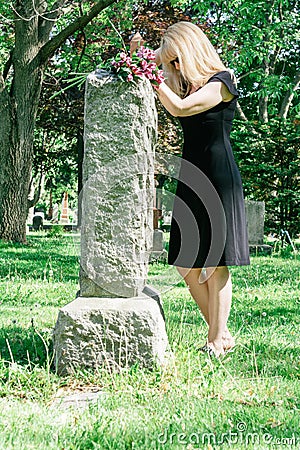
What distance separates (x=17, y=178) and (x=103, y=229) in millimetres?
8485

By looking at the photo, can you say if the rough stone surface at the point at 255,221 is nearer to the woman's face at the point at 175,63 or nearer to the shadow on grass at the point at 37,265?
the shadow on grass at the point at 37,265

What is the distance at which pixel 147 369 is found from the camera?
3342 millimetres

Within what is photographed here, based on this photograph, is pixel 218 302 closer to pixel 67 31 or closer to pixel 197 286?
pixel 197 286

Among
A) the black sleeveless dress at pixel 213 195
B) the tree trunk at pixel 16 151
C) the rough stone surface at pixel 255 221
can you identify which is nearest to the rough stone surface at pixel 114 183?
the black sleeveless dress at pixel 213 195

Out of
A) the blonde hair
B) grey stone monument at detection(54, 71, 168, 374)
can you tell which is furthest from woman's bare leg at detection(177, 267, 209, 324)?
the blonde hair

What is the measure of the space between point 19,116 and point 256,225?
5.35 metres

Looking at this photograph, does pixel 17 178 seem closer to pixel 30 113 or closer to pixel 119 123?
pixel 30 113

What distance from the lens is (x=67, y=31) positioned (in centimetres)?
1108

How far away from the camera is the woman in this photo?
144 inches

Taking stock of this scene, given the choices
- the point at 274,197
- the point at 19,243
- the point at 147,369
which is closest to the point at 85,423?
the point at 147,369

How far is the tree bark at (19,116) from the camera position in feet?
37.7

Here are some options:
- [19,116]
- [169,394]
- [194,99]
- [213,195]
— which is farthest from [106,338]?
[19,116]

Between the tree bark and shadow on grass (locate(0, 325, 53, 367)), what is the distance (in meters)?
7.57

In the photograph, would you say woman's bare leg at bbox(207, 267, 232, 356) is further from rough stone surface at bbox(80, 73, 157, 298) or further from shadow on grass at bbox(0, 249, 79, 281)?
shadow on grass at bbox(0, 249, 79, 281)
